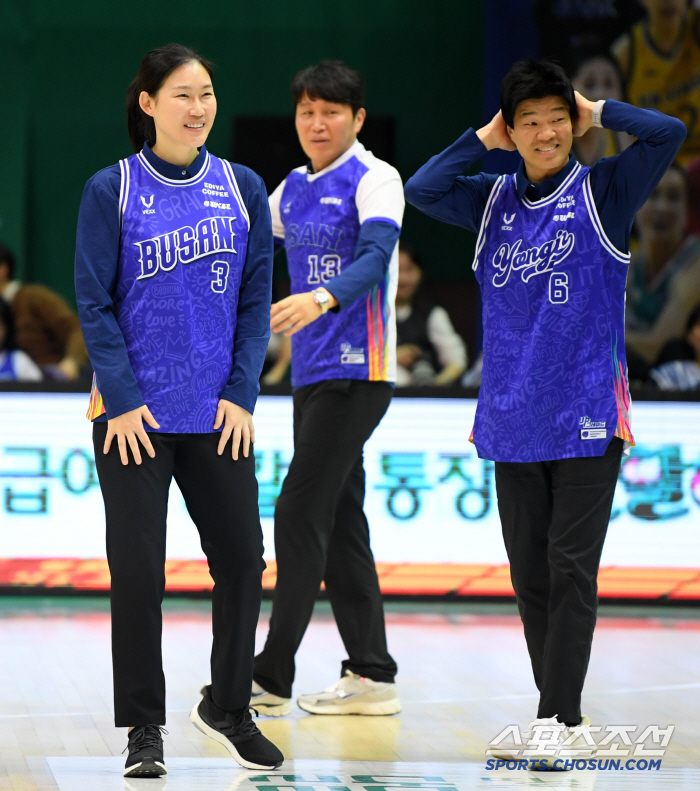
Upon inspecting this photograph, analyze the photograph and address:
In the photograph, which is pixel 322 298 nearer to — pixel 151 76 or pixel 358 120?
pixel 151 76

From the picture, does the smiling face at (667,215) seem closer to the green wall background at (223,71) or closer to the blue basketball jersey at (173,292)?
the green wall background at (223,71)

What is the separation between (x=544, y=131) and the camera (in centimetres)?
317

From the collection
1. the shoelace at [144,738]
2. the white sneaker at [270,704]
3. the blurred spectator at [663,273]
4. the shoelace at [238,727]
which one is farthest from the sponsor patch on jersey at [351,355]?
the blurred spectator at [663,273]

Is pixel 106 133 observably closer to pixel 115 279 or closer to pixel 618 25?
pixel 618 25

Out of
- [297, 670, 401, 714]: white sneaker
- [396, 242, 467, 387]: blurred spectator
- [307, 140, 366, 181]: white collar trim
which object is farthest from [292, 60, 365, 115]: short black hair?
[396, 242, 467, 387]: blurred spectator

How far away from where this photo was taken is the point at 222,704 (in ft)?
9.99

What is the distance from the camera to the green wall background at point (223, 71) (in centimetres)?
1004

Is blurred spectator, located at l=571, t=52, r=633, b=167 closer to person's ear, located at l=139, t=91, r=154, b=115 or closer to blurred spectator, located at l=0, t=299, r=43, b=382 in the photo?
blurred spectator, located at l=0, t=299, r=43, b=382

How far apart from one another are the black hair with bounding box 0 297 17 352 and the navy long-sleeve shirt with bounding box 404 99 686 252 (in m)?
4.70

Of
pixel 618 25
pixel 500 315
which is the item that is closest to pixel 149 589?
pixel 500 315

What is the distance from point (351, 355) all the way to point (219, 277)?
0.79 metres

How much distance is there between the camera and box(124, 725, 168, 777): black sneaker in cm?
288

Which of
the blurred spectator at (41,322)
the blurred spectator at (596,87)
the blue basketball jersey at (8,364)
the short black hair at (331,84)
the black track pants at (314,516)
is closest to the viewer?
the black track pants at (314,516)

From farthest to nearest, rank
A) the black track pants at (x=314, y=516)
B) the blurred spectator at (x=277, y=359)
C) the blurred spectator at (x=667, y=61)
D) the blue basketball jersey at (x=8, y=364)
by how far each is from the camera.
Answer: the blurred spectator at (x=667, y=61) < the blue basketball jersey at (x=8, y=364) < the blurred spectator at (x=277, y=359) < the black track pants at (x=314, y=516)
